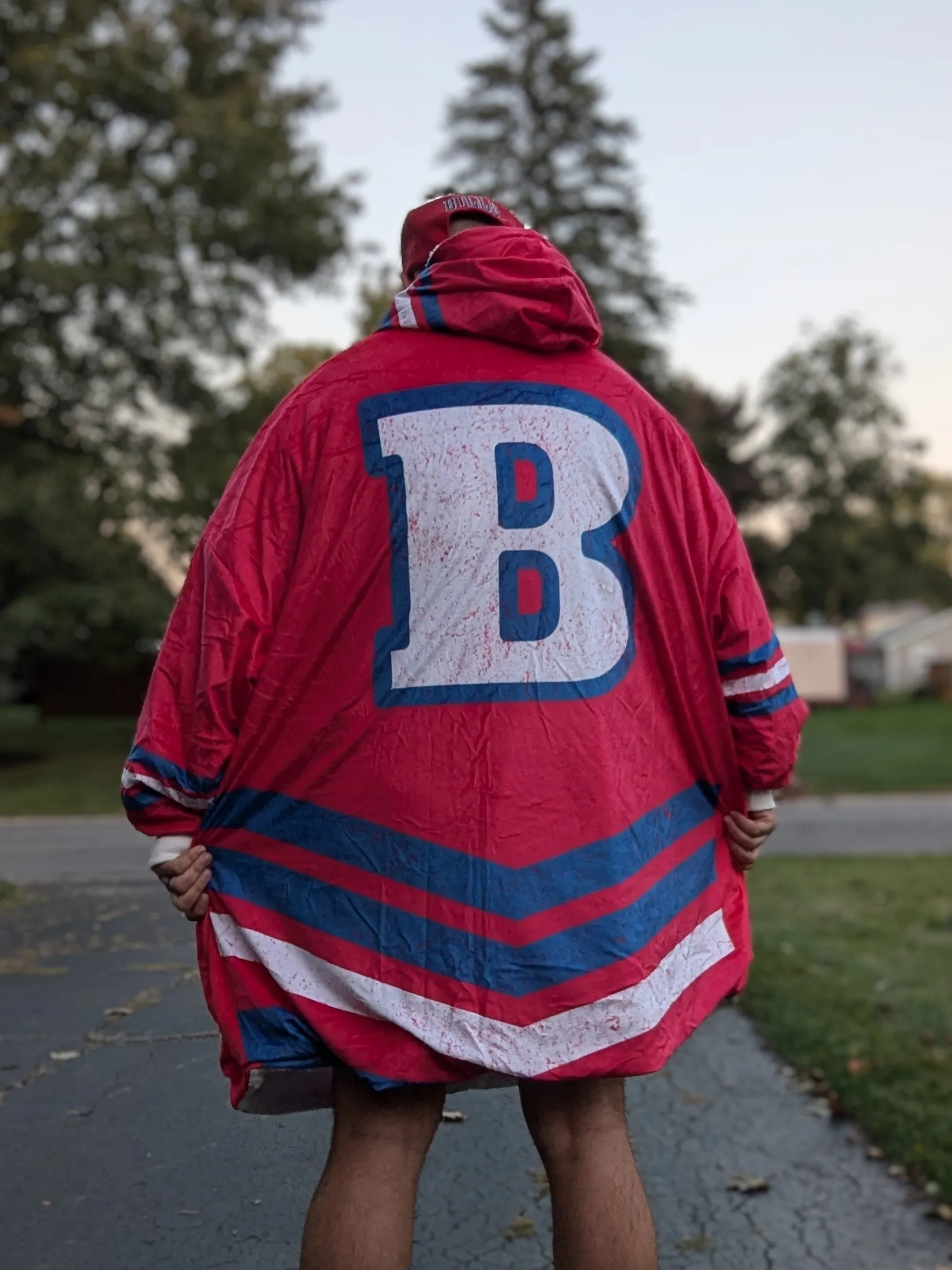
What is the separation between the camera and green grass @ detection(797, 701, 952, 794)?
14945 mm

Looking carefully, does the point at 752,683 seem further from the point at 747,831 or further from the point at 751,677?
the point at 747,831

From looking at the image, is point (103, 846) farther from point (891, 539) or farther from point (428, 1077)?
point (891, 539)

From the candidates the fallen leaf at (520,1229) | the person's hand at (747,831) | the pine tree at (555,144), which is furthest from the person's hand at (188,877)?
the pine tree at (555,144)

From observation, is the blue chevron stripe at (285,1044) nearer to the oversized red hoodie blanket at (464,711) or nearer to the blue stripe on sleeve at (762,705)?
the oversized red hoodie blanket at (464,711)

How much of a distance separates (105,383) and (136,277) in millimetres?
1902

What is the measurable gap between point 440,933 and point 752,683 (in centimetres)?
59

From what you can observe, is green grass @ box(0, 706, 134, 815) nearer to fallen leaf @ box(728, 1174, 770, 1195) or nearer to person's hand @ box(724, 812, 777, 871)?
fallen leaf @ box(728, 1174, 770, 1195)

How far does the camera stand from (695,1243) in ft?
9.16

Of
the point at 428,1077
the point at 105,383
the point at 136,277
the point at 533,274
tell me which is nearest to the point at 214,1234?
the point at 428,1077

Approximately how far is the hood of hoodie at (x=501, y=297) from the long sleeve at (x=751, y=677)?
0.36m

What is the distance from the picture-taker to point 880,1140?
135 inches

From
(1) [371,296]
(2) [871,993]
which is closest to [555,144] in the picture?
(1) [371,296]

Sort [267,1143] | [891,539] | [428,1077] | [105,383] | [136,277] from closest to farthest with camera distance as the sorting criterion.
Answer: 1. [428,1077]
2. [267,1143]
3. [136,277]
4. [105,383]
5. [891,539]

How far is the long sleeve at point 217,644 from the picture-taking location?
1.80m
